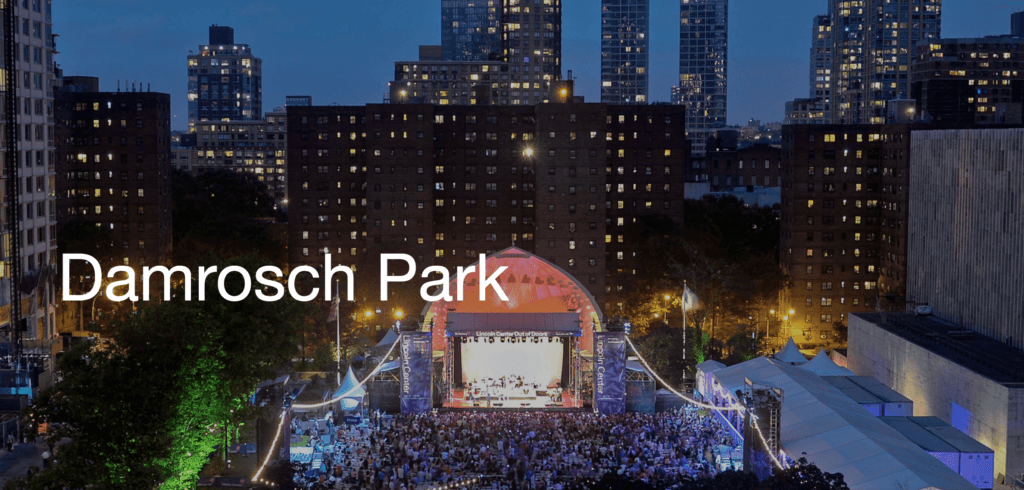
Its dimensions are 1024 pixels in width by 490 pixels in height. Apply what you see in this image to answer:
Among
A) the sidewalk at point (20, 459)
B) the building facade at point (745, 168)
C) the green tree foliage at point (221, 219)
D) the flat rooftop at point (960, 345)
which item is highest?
the building facade at point (745, 168)

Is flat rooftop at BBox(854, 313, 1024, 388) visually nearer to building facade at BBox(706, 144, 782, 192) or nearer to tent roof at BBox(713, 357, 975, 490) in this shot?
tent roof at BBox(713, 357, 975, 490)

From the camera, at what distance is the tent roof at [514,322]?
5584 cm

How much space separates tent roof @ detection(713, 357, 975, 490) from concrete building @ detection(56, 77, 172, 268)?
60909 mm

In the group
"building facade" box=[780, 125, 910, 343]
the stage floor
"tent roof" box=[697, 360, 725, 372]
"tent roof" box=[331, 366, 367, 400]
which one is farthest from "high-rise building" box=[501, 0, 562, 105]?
"tent roof" box=[331, 366, 367, 400]

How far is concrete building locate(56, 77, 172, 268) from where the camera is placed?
91.9 m

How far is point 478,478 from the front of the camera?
39250 millimetres

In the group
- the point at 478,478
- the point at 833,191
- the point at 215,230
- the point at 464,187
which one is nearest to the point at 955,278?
the point at 833,191

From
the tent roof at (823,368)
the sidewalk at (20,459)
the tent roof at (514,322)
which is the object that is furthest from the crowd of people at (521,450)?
the sidewalk at (20,459)

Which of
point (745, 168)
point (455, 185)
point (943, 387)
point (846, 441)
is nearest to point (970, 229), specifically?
point (943, 387)

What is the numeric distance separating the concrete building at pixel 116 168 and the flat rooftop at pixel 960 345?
62.4 m

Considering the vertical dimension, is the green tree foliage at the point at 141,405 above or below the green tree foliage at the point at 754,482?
above

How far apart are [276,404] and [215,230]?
4653 cm

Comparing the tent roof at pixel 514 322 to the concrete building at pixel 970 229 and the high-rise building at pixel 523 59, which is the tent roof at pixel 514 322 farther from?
the high-rise building at pixel 523 59

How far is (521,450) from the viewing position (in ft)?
141
